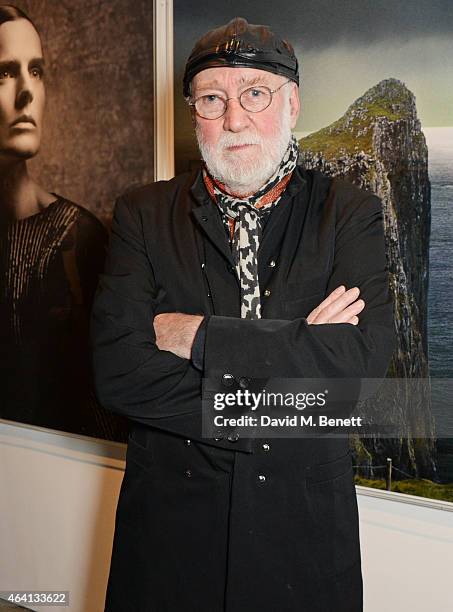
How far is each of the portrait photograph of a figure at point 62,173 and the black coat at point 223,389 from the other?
82cm

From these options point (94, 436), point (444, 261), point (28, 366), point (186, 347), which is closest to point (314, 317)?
point (186, 347)

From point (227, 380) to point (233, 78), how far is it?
0.67 metres

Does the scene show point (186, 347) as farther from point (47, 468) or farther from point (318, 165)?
point (47, 468)

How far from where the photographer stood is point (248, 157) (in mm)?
1644

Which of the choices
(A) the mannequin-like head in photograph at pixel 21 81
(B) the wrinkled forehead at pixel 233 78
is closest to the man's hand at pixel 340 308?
(B) the wrinkled forehead at pixel 233 78

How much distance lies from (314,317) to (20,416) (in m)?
1.66

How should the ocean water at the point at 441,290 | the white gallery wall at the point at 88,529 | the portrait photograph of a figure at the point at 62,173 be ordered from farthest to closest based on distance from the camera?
the portrait photograph of a figure at the point at 62,173, the white gallery wall at the point at 88,529, the ocean water at the point at 441,290

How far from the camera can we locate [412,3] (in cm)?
190

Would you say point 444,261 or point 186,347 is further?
point 444,261

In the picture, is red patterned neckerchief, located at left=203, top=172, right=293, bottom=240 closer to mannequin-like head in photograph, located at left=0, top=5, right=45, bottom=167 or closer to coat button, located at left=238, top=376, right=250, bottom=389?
coat button, located at left=238, top=376, right=250, bottom=389

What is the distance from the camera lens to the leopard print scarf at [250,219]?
5.41 ft

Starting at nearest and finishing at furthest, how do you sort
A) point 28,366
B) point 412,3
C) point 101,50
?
1. point 412,3
2. point 101,50
3. point 28,366

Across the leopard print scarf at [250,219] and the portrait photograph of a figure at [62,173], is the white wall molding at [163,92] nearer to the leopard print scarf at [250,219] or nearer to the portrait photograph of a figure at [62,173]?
the portrait photograph of a figure at [62,173]

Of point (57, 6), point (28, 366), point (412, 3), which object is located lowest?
point (28, 366)
